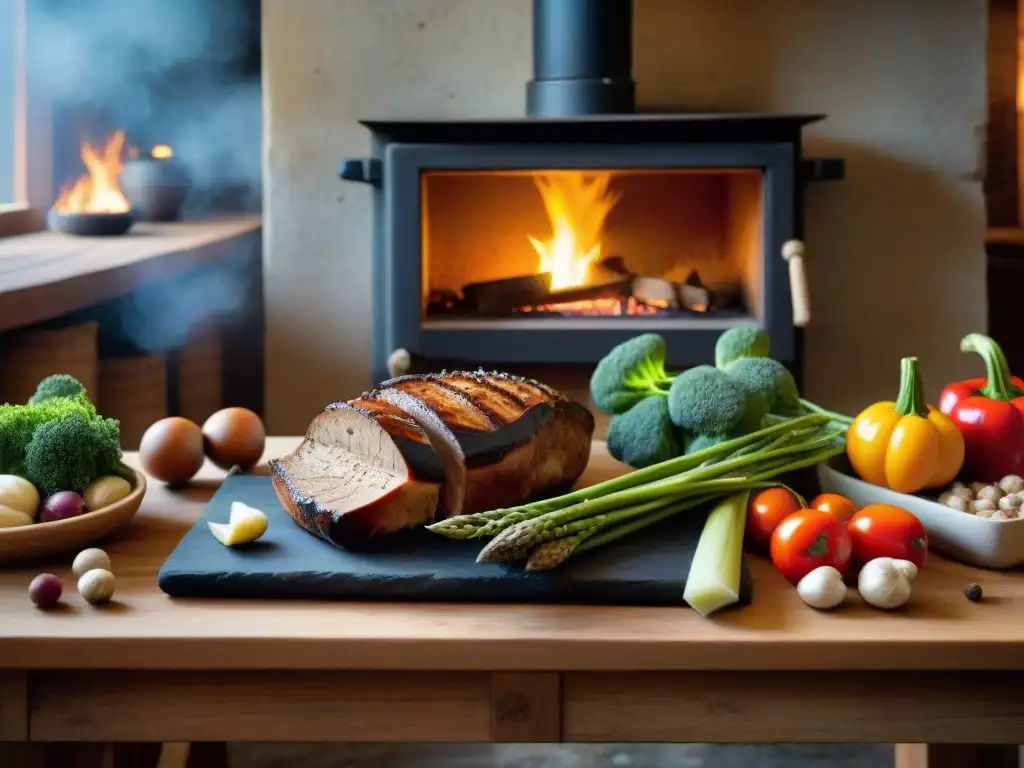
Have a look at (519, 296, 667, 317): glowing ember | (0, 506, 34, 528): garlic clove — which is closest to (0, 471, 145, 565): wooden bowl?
(0, 506, 34, 528): garlic clove

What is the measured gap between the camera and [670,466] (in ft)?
4.56

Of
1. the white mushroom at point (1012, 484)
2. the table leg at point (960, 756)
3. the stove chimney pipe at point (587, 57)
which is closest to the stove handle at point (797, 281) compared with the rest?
the stove chimney pipe at point (587, 57)

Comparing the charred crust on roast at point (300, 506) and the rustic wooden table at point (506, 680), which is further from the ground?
the charred crust on roast at point (300, 506)

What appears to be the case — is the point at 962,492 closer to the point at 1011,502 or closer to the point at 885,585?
the point at 1011,502

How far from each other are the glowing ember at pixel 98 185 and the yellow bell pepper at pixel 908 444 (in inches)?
103

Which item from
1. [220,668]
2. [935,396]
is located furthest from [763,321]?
[220,668]

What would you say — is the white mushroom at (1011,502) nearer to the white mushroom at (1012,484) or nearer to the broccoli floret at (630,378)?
the white mushroom at (1012,484)

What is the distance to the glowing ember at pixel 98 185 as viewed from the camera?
143 inches

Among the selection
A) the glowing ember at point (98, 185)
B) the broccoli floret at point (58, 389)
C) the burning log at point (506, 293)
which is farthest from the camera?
the glowing ember at point (98, 185)

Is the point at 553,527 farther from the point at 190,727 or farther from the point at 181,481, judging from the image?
the point at 181,481

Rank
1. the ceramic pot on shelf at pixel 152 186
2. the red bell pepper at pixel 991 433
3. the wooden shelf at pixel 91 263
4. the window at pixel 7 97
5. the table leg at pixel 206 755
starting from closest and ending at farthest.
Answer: the red bell pepper at pixel 991 433 → the table leg at pixel 206 755 → the wooden shelf at pixel 91 263 → the window at pixel 7 97 → the ceramic pot on shelf at pixel 152 186

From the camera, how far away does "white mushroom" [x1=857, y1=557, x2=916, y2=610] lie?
115cm

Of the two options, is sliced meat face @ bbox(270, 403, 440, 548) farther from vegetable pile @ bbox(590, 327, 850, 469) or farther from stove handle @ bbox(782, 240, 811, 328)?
stove handle @ bbox(782, 240, 811, 328)

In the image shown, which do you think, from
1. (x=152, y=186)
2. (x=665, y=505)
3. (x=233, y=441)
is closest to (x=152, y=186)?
(x=152, y=186)
